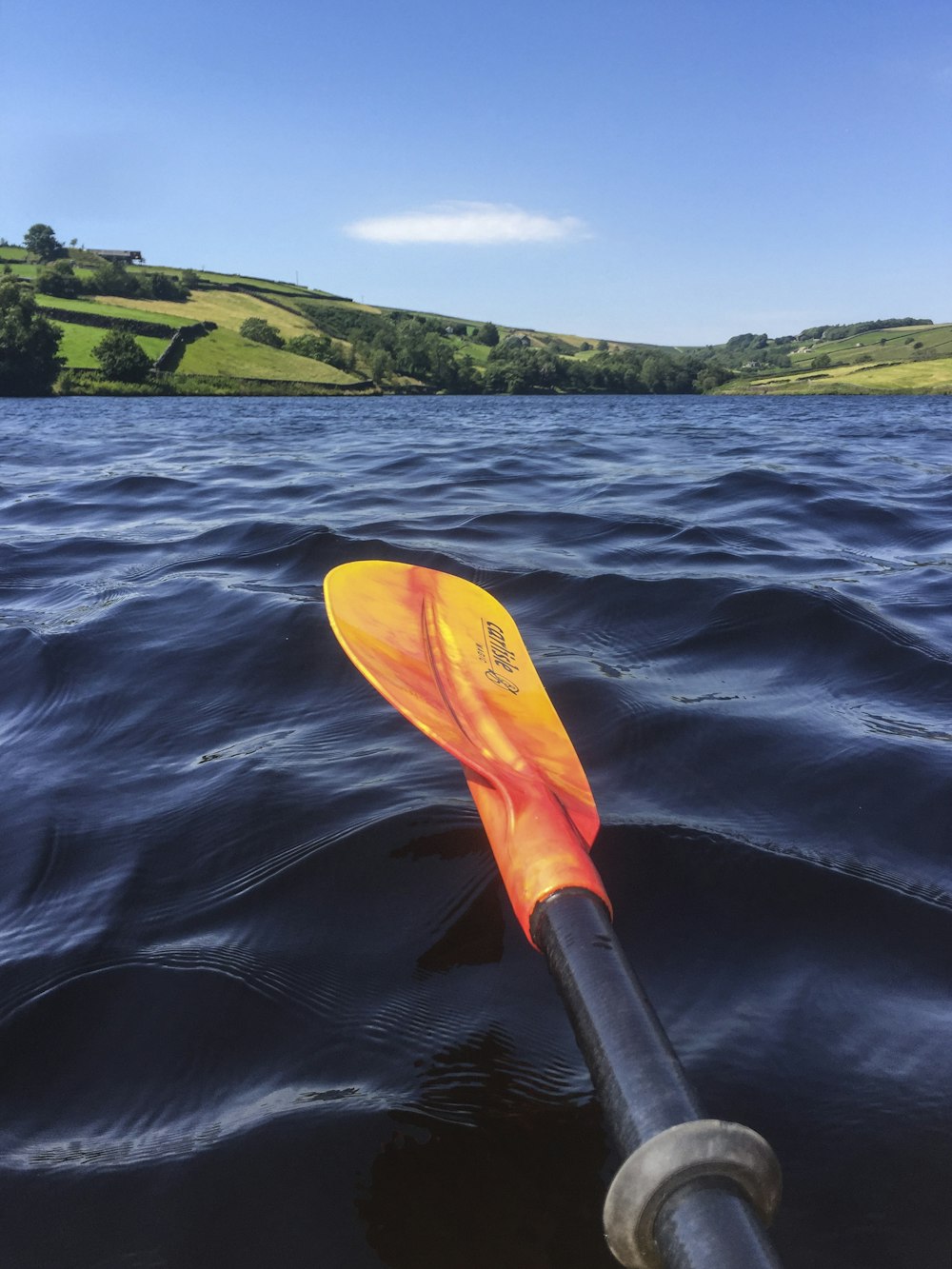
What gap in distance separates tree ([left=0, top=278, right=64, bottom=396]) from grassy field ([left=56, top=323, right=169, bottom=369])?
166 centimetres

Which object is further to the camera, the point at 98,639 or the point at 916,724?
the point at 98,639

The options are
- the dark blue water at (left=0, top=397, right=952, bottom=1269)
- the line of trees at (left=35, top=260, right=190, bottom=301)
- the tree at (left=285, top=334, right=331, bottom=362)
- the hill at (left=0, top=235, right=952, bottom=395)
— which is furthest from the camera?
the line of trees at (left=35, top=260, right=190, bottom=301)

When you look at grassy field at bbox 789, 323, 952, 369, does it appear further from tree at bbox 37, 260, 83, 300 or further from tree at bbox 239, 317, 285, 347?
tree at bbox 37, 260, 83, 300

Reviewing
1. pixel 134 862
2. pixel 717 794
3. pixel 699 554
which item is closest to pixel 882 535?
pixel 699 554

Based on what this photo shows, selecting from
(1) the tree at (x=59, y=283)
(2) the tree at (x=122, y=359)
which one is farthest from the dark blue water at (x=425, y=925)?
(1) the tree at (x=59, y=283)

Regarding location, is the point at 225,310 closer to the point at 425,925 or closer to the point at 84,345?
the point at 84,345

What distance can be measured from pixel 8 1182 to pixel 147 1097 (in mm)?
275

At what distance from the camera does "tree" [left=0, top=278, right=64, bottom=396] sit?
168 feet

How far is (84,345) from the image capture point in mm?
60781

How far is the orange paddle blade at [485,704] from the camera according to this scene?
179cm

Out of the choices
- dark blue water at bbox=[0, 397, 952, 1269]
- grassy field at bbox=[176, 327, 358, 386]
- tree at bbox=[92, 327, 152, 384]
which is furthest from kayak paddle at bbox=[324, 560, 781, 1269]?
grassy field at bbox=[176, 327, 358, 386]

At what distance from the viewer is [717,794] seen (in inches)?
111

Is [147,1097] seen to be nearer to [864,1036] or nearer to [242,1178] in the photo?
[242,1178]

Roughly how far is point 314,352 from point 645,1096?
80.5 metres
